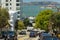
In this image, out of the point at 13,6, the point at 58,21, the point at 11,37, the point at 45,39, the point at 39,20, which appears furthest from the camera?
the point at 13,6

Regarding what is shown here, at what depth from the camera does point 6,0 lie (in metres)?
114

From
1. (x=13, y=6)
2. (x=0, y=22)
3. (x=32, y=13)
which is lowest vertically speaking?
(x=32, y=13)

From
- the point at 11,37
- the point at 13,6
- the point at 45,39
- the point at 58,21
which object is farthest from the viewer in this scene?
the point at 13,6

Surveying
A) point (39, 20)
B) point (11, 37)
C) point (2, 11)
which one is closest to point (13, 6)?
point (39, 20)

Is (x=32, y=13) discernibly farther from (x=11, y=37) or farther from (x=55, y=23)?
(x=11, y=37)

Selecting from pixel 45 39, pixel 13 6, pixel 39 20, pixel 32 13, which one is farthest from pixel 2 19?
pixel 32 13

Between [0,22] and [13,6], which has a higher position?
[0,22]

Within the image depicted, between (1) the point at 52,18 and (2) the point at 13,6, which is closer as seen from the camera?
(1) the point at 52,18

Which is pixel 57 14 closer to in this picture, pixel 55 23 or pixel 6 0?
pixel 55 23

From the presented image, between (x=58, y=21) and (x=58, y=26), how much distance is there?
106 cm

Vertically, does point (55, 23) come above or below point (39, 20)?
above

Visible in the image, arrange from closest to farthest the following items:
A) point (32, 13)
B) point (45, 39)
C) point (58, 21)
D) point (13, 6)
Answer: point (45, 39), point (58, 21), point (13, 6), point (32, 13)

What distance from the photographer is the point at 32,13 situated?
18950 centimetres

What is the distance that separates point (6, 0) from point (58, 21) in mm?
74761
